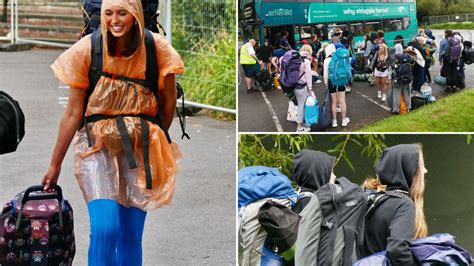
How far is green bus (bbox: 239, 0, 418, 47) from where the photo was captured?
6172 millimetres

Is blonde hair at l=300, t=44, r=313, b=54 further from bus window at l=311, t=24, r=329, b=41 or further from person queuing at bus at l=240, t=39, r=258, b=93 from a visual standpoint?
person queuing at bus at l=240, t=39, r=258, b=93

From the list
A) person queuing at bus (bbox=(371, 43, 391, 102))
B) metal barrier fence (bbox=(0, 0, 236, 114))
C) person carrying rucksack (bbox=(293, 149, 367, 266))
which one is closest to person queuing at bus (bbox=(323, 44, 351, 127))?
person queuing at bus (bbox=(371, 43, 391, 102))

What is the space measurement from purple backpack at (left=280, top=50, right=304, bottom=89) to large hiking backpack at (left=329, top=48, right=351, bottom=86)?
0.22 metres

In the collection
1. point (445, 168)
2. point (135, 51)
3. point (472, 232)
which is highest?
point (135, 51)

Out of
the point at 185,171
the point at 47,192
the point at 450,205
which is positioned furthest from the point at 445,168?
the point at 185,171

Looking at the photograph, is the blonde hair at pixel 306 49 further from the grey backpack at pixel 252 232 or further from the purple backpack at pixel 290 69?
the grey backpack at pixel 252 232

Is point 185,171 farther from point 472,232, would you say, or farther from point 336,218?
point 336,218

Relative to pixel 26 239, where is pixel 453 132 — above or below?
above

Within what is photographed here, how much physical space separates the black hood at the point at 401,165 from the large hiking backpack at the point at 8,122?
198 cm

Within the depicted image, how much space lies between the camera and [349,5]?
6383 mm

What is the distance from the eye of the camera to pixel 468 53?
6.30m

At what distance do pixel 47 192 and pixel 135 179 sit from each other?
0.47 metres

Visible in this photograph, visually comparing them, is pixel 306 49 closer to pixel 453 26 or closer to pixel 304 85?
pixel 304 85

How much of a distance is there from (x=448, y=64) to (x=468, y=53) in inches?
5.8
